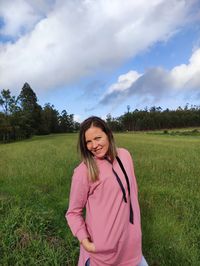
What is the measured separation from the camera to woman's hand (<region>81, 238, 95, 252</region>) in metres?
2.90

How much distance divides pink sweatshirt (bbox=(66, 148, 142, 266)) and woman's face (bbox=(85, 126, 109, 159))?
0.26 feet

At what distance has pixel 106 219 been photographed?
2.90m

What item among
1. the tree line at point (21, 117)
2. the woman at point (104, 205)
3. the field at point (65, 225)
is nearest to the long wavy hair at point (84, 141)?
the woman at point (104, 205)

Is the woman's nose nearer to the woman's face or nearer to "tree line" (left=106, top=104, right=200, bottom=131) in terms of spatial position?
the woman's face

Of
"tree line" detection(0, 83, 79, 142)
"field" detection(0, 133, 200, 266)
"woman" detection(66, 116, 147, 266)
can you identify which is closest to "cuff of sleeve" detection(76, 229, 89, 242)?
"woman" detection(66, 116, 147, 266)

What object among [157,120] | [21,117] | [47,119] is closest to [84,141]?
[21,117]

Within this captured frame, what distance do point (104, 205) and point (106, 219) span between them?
0.11 metres

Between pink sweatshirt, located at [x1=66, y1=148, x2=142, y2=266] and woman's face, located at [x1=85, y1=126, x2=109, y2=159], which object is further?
woman's face, located at [x1=85, y1=126, x2=109, y2=159]

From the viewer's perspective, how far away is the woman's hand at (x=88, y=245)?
9.52ft

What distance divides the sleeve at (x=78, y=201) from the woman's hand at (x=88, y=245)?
1.2 inches

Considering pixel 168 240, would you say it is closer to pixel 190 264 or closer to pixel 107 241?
pixel 190 264

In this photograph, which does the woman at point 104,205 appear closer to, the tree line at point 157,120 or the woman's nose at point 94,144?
the woman's nose at point 94,144

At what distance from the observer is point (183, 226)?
6062mm

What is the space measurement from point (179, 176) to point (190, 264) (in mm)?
6929
